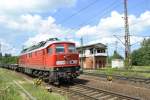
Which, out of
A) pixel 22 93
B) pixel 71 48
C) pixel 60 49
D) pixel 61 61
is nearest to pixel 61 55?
pixel 61 61

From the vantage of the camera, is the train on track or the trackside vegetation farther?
the train on track

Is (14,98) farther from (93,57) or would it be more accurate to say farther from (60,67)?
(93,57)

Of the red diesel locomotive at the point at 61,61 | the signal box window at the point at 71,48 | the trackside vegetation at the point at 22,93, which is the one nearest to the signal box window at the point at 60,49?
the red diesel locomotive at the point at 61,61

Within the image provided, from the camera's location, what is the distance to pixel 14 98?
48.7 feet

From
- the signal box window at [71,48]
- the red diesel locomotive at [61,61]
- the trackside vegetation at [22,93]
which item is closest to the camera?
the trackside vegetation at [22,93]

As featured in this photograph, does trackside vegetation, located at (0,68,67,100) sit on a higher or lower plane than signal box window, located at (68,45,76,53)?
lower

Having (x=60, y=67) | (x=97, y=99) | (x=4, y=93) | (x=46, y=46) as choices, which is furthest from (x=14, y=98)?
(x=46, y=46)

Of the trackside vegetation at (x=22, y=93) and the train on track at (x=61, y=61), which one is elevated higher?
the train on track at (x=61, y=61)

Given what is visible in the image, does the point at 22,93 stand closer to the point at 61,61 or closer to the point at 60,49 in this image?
the point at 61,61

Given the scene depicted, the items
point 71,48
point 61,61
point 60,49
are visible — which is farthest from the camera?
point 71,48

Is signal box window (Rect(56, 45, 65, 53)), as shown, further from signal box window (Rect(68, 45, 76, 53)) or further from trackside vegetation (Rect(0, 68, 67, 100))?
trackside vegetation (Rect(0, 68, 67, 100))

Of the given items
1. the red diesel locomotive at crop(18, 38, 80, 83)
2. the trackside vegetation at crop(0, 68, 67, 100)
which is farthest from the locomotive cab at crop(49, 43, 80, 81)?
the trackside vegetation at crop(0, 68, 67, 100)

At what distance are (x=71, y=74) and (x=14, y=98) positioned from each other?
1011 centimetres

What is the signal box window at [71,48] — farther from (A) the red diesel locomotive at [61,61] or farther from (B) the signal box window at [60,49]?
(B) the signal box window at [60,49]
